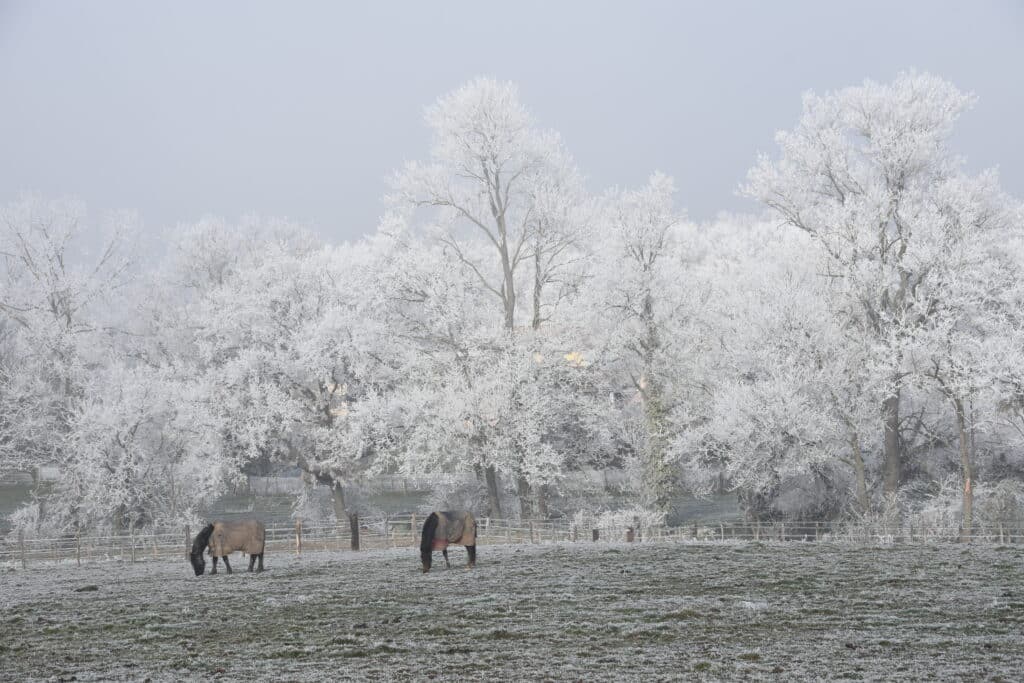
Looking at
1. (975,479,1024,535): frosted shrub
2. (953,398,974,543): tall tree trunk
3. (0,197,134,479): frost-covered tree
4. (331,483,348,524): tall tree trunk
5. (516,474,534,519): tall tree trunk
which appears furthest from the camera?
(331,483,348,524): tall tree trunk

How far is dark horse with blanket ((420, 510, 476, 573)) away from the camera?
76.3ft

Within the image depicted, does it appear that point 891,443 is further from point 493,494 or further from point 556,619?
point 556,619

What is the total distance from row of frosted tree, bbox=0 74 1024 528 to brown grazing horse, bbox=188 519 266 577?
53.8ft

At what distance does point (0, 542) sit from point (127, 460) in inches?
209

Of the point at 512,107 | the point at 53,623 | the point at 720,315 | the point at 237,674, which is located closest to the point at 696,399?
the point at 720,315

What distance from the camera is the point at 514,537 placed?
122ft

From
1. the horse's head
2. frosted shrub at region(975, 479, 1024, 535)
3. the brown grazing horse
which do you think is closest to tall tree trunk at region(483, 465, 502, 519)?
frosted shrub at region(975, 479, 1024, 535)

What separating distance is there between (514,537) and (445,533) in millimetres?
14003

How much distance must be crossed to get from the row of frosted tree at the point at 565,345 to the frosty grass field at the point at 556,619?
13189 millimetres

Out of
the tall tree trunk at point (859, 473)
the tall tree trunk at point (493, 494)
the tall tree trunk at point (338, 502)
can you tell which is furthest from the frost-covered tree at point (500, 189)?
the tall tree trunk at point (859, 473)

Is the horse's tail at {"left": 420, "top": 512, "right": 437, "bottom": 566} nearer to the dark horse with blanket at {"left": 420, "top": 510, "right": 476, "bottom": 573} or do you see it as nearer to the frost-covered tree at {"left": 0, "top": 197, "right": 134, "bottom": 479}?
the dark horse with blanket at {"left": 420, "top": 510, "right": 476, "bottom": 573}

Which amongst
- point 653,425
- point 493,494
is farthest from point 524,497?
point 653,425

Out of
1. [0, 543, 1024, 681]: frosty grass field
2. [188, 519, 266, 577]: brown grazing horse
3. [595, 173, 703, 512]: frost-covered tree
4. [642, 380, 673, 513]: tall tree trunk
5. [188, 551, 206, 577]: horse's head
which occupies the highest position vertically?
[595, 173, 703, 512]: frost-covered tree

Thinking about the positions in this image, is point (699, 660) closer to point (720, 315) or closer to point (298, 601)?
point (298, 601)
